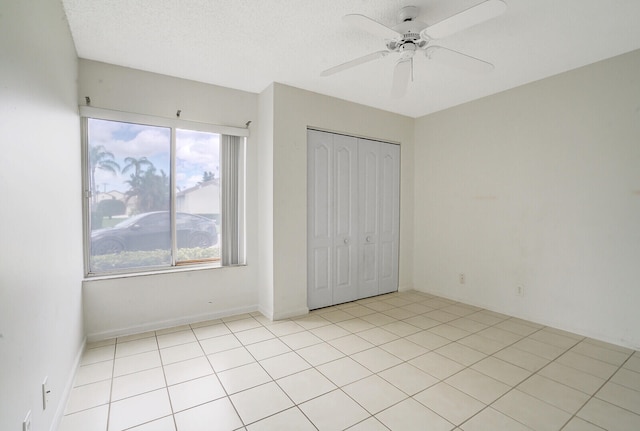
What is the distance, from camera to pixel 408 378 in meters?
2.27

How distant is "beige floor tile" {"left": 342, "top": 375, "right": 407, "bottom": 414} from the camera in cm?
196

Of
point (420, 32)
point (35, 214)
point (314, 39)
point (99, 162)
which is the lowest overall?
point (35, 214)

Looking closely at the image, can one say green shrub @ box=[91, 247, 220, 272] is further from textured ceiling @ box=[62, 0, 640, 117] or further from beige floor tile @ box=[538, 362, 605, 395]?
beige floor tile @ box=[538, 362, 605, 395]

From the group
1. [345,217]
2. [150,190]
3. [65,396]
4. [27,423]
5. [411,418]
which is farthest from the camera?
[345,217]

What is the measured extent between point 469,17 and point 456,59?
55 cm

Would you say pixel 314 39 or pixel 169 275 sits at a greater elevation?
pixel 314 39

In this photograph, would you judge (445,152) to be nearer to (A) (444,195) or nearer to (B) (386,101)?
(A) (444,195)

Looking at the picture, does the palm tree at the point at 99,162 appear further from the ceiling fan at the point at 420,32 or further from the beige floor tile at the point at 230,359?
the ceiling fan at the point at 420,32

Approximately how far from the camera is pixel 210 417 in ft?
6.07

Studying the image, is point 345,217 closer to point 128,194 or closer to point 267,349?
point 267,349

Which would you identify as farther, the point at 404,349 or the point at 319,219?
the point at 319,219

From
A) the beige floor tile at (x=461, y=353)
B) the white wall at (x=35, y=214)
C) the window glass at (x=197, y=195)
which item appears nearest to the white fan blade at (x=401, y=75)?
the window glass at (x=197, y=195)

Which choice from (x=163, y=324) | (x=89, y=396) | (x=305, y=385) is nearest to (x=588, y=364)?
(x=305, y=385)

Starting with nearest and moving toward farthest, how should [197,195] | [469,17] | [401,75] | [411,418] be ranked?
[469,17], [411,418], [401,75], [197,195]
